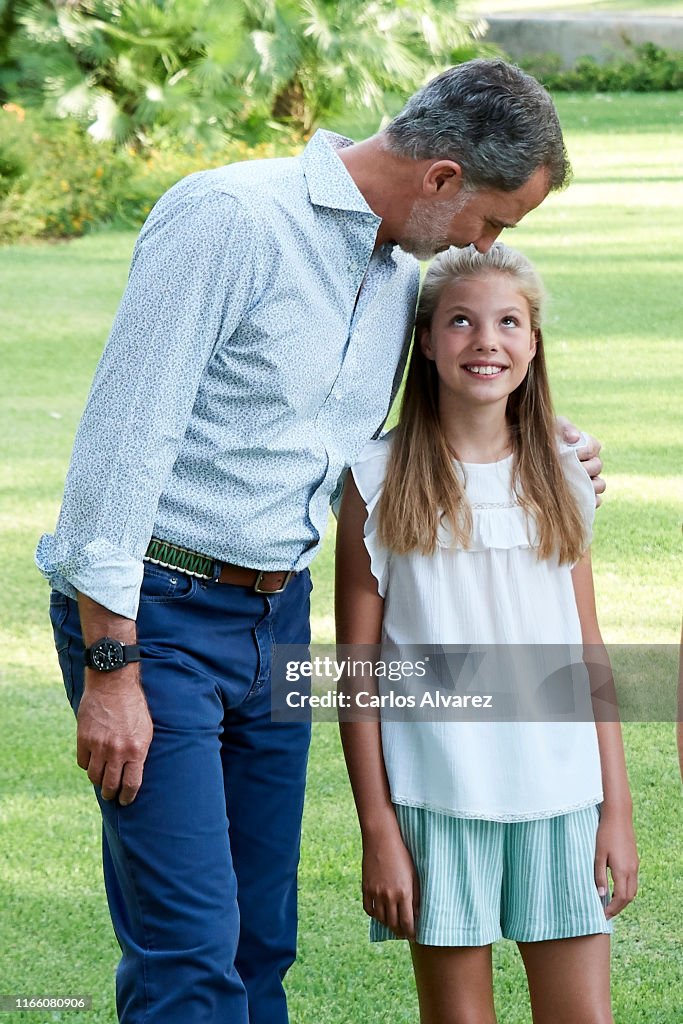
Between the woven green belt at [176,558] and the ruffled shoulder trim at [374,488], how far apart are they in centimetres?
29

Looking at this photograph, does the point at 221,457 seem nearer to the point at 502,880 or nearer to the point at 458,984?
the point at 502,880

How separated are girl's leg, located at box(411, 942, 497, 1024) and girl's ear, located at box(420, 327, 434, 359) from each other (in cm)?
96

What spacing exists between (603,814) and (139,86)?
12643 millimetres

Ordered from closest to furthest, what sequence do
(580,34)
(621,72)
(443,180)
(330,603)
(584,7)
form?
(443,180) → (330,603) → (621,72) → (580,34) → (584,7)

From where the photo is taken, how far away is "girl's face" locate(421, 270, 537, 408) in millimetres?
2436

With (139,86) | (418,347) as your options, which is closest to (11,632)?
(418,347)

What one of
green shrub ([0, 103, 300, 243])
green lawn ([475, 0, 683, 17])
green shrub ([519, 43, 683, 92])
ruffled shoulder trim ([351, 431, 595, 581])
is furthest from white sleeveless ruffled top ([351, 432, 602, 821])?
green lawn ([475, 0, 683, 17])

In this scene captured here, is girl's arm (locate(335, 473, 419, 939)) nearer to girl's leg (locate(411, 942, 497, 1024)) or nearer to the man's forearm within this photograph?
girl's leg (locate(411, 942, 497, 1024))

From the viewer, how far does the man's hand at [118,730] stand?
6.99 ft

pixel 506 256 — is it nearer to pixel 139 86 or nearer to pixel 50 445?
pixel 50 445

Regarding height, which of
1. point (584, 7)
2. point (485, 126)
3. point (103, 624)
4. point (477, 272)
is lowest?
point (584, 7)

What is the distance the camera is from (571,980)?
2348 millimetres

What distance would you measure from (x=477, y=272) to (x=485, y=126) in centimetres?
28

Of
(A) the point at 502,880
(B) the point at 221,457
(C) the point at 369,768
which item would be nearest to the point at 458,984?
(A) the point at 502,880
